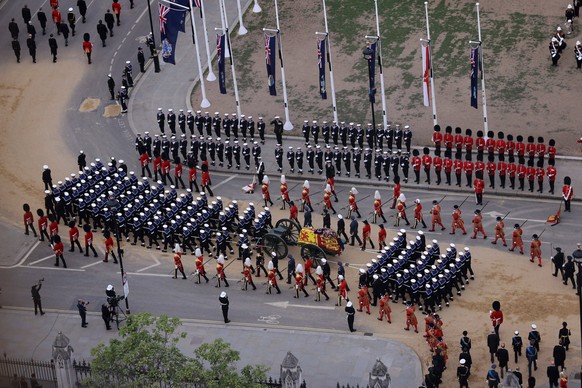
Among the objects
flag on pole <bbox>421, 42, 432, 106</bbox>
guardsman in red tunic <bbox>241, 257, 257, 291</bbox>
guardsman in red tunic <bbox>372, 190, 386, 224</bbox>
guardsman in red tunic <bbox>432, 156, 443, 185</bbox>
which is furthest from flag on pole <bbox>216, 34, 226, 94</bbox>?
guardsman in red tunic <bbox>241, 257, 257, 291</bbox>

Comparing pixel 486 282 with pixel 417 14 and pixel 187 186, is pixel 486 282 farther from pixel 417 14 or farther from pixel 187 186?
pixel 417 14

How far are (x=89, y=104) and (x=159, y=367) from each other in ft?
112

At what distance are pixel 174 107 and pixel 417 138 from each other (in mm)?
13958

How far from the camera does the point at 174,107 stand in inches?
4109

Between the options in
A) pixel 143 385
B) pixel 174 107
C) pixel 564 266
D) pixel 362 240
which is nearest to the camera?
pixel 143 385

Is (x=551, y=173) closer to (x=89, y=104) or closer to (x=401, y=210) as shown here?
(x=401, y=210)

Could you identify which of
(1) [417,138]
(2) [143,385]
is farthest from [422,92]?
(2) [143,385]

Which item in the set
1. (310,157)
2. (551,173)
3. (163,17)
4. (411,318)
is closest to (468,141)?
(551,173)

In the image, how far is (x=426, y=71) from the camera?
97.1 m

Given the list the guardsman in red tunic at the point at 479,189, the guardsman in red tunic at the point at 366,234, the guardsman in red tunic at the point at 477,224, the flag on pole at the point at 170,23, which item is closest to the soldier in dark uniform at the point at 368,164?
the guardsman in red tunic at the point at 479,189

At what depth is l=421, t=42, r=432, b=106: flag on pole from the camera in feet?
316

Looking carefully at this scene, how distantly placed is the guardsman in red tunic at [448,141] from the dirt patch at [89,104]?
20269 mm

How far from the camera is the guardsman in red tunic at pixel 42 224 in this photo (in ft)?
303

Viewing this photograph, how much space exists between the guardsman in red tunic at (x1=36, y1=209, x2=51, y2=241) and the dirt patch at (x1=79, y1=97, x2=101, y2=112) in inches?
531
